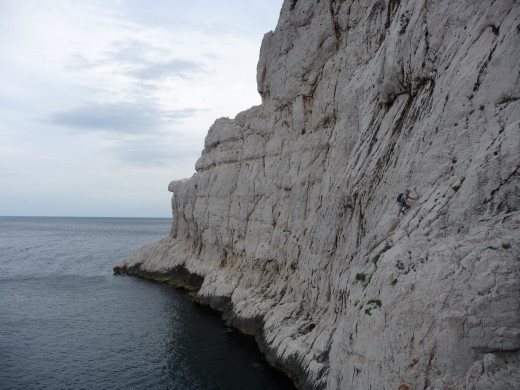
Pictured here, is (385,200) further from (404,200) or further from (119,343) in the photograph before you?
(119,343)

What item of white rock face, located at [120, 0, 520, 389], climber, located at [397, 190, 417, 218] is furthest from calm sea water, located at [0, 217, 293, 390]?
climber, located at [397, 190, 417, 218]

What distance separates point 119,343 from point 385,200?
73.8 feet

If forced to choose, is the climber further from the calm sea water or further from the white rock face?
the calm sea water

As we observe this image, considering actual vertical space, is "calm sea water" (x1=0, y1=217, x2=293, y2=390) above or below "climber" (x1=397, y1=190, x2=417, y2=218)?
below

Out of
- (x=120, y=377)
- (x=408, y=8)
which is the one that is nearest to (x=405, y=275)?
(x=408, y=8)

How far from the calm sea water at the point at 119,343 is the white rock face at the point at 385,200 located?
2.32 m

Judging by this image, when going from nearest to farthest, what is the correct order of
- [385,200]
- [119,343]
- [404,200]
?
[404,200] < [385,200] < [119,343]

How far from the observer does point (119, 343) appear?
29.3 m

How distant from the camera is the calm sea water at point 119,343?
2345cm

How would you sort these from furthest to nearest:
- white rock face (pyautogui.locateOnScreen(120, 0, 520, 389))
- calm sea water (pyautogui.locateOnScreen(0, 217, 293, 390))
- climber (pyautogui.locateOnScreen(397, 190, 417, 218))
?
calm sea water (pyautogui.locateOnScreen(0, 217, 293, 390)) → climber (pyautogui.locateOnScreen(397, 190, 417, 218)) → white rock face (pyautogui.locateOnScreen(120, 0, 520, 389))

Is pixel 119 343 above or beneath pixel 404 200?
beneath

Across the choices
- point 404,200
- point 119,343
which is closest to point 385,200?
point 404,200

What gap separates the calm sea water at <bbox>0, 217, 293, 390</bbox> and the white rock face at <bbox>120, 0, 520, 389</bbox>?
2.32 m

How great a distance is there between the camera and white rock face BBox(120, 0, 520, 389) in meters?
11.1
